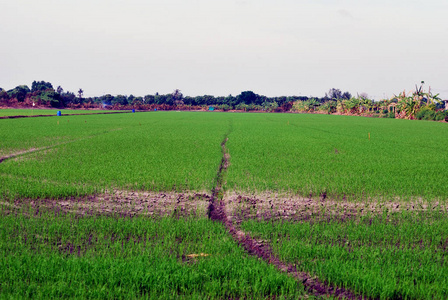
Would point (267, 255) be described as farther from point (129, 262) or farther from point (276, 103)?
point (276, 103)

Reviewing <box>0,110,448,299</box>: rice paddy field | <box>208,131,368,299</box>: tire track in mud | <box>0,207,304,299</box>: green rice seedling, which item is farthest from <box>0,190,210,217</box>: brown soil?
<box>0,207,304,299</box>: green rice seedling

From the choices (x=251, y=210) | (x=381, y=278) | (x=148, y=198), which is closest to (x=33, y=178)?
(x=148, y=198)

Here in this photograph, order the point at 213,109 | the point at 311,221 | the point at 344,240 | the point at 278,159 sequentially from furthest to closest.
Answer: the point at 213,109
the point at 278,159
the point at 311,221
the point at 344,240

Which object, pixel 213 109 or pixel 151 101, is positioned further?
pixel 151 101

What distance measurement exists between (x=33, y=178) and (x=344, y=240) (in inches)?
263

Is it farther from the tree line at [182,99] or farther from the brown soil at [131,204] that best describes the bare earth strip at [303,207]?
the tree line at [182,99]

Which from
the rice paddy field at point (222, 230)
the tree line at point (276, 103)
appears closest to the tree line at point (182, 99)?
the tree line at point (276, 103)

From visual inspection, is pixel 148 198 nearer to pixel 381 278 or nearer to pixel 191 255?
pixel 191 255

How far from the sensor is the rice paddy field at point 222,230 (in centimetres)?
349

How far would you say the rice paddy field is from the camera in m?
3.49

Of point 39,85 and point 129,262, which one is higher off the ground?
point 39,85

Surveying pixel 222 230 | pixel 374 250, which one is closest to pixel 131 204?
pixel 222 230

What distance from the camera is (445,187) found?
761 cm

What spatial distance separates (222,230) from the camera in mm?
5035
